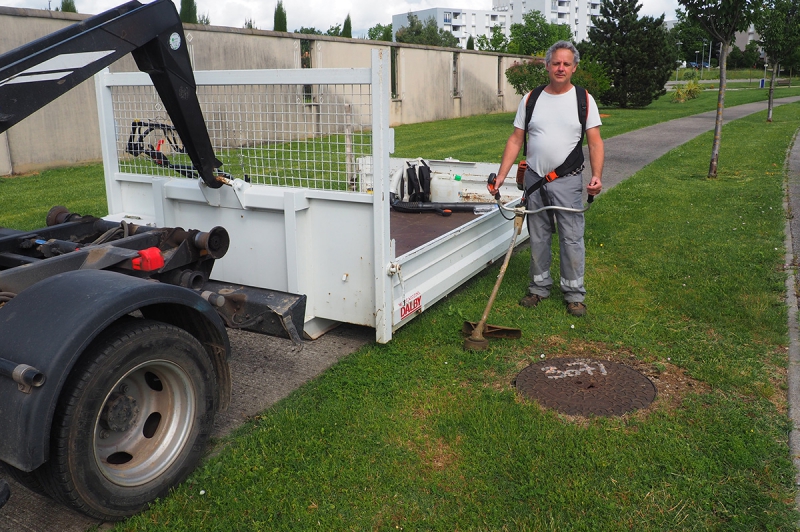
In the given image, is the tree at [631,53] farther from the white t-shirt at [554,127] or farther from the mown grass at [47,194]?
the white t-shirt at [554,127]

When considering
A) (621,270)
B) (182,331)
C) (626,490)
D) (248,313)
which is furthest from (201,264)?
(621,270)

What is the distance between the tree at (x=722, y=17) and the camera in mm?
11375

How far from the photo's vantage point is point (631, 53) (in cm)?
3225

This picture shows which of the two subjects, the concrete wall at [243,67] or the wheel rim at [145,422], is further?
the concrete wall at [243,67]

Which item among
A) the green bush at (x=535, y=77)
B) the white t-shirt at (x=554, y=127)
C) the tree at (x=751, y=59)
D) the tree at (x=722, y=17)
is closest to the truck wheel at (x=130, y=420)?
the white t-shirt at (x=554, y=127)

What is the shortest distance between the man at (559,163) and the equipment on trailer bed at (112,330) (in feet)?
7.72

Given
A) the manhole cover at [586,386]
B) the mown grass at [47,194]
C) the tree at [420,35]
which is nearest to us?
the manhole cover at [586,386]

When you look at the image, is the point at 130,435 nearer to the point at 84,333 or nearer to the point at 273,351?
the point at 84,333

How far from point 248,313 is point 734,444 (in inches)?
104

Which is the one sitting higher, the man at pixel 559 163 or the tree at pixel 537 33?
the tree at pixel 537 33

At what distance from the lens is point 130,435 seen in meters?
3.10

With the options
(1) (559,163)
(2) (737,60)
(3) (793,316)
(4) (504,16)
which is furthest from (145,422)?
(4) (504,16)

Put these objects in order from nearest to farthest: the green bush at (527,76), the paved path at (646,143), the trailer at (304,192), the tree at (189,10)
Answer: the trailer at (304,192), the paved path at (646,143), the tree at (189,10), the green bush at (527,76)

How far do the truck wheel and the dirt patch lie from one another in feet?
6.39
